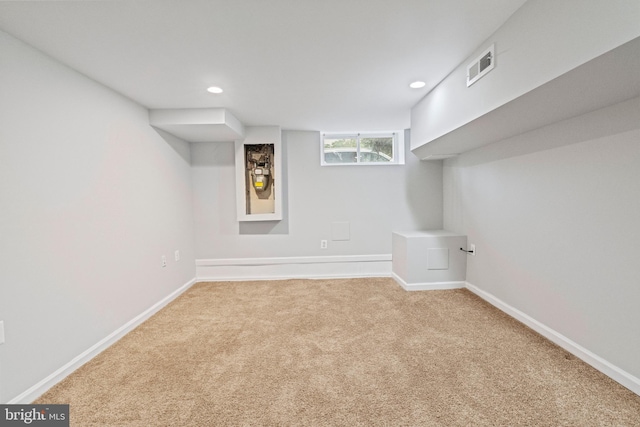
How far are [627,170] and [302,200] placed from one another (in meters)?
3.23

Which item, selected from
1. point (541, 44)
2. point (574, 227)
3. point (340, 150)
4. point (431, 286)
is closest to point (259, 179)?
point (340, 150)

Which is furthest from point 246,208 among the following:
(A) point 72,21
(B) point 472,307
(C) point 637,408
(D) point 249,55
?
(C) point 637,408

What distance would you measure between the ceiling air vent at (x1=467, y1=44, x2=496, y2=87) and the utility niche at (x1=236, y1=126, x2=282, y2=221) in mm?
2503

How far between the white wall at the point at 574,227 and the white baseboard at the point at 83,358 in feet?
11.9

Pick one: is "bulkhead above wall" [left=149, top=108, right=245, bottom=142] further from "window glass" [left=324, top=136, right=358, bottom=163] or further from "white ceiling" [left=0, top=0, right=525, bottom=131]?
"window glass" [left=324, top=136, right=358, bottom=163]

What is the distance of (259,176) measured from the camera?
12.7 feet

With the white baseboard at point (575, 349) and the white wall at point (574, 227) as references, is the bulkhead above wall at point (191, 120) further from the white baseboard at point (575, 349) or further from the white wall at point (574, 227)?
the white baseboard at point (575, 349)

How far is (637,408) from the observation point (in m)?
1.44

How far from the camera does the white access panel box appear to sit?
3.37m

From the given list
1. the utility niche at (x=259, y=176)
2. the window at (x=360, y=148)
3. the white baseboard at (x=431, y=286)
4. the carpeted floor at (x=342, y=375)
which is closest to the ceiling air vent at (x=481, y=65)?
the carpeted floor at (x=342, y=375)

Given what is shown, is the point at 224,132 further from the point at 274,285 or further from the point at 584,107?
the point at 584,107

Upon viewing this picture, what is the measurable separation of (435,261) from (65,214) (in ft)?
12.0

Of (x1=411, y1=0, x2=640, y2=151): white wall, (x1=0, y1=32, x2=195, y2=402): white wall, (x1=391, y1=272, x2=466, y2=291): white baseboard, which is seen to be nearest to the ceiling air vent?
(x1=411, y1=0, x2=640, y2=151): white wall

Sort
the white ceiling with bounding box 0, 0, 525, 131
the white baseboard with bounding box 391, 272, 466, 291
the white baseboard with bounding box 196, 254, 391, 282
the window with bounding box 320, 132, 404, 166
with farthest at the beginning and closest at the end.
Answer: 1. the window with bounding box 320, 132, 404, 166
2. the white baseboard with bounding box 196, 254, 391, 282
3. the white baseboard with bounding box 391, 272, 466, 291
4. the white ceiling with bounding box 0, 0, 525, 131
